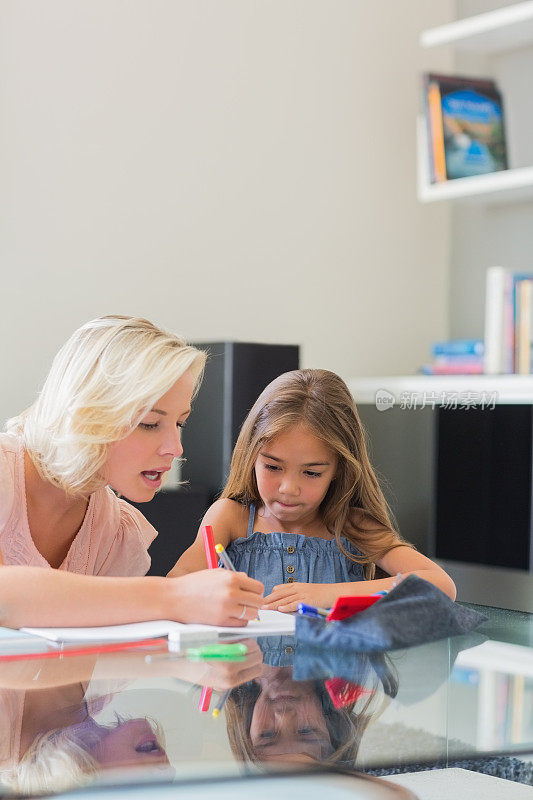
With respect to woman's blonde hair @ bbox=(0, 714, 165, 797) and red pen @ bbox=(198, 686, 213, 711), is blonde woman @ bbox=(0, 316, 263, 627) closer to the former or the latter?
red pen @ bbox=(198, 686, 213, 711)

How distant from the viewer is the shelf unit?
9.17ft

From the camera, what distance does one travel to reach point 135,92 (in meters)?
2.72

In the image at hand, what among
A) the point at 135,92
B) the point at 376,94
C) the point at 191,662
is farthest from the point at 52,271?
the point at 191,662

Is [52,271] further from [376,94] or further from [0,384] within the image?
[376,94]

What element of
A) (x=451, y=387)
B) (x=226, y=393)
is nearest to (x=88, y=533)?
(x=226, y=393)

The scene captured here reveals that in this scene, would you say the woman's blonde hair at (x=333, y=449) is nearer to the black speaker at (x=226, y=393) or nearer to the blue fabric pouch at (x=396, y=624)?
the blue fabric pouch at (x=396, y=624)

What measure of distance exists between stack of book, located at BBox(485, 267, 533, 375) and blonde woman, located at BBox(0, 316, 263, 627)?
1566 mm

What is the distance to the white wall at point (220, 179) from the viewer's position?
100 inches

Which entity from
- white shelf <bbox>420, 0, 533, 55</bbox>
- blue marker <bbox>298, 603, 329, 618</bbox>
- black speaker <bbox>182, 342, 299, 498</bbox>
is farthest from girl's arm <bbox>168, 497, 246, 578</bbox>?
white shelf <bbox>420, 0, 533, 55</bbox>

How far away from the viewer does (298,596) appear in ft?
3.73

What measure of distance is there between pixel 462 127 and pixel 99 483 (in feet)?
6.72

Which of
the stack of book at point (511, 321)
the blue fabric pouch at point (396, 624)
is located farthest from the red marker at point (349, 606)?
the stack of book at point (511, 321)

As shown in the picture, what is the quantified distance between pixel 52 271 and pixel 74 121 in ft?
1.26

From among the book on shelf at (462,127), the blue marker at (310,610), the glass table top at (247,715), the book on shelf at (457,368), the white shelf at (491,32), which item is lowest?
the blue marker at (310,610)
